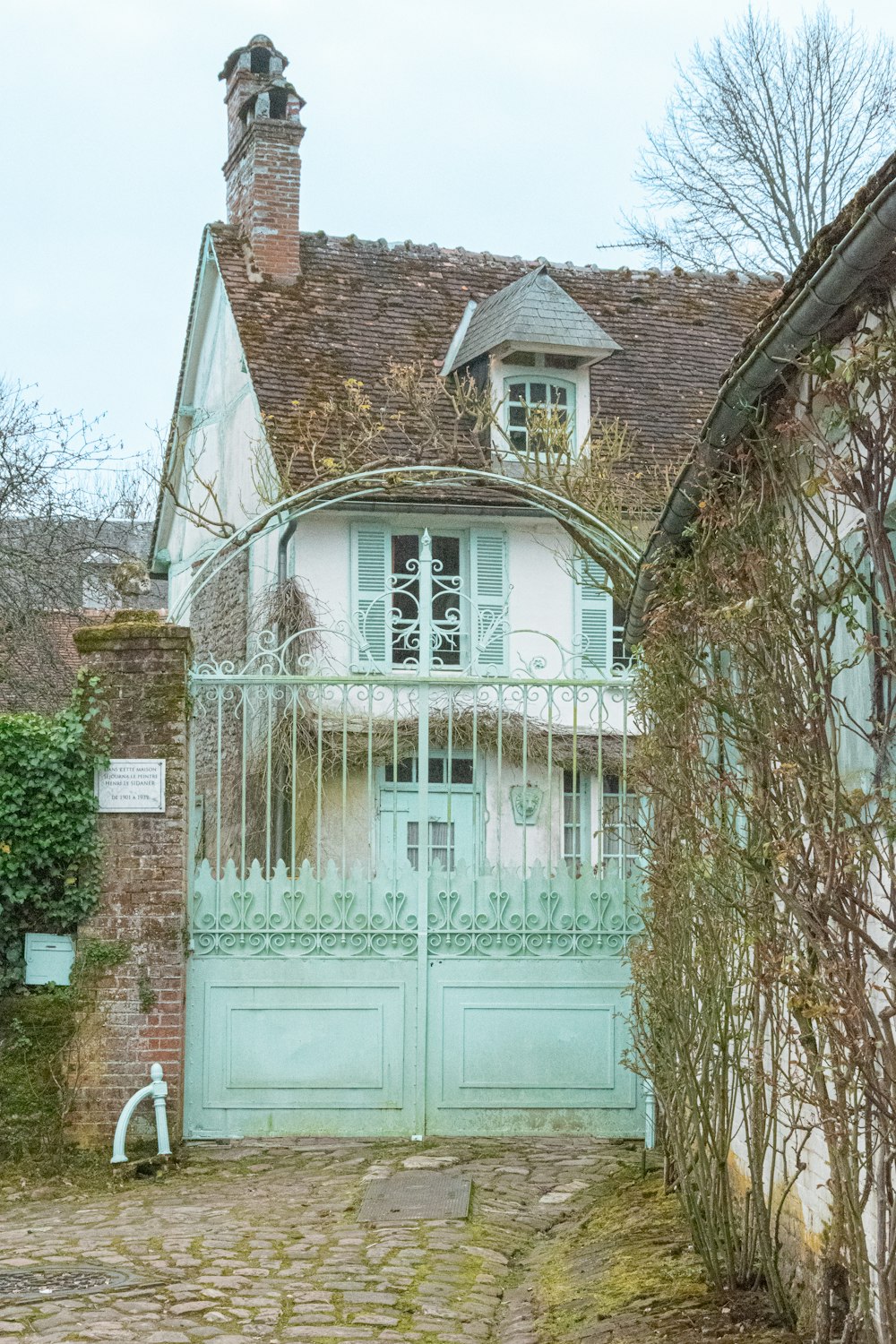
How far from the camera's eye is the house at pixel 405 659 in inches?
366

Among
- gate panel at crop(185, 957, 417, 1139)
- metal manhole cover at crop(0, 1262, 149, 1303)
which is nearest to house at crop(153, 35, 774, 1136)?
gate panel at crop(185, 957, 417, 1139)

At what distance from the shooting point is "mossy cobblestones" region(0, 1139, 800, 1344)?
222 inches

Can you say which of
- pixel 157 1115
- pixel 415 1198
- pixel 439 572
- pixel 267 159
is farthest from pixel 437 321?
pixel 415 1198

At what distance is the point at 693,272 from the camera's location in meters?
22.1

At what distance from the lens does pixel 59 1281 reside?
617 cm

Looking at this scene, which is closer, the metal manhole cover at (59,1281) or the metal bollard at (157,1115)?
the metal manhole cover at (59,1281)

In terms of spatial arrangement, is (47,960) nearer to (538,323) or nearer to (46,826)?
(46,826)

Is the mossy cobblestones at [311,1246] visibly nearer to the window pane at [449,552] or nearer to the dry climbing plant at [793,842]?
the dry climbing plant at [793,842]

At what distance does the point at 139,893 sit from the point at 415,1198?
7.85ft

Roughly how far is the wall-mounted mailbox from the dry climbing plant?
12.3ft

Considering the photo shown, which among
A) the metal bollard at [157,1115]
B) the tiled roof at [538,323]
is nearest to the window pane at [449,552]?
the tiled roof at [538,323]

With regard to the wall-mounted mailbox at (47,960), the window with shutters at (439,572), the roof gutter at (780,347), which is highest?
the window with shutters at (439,572)

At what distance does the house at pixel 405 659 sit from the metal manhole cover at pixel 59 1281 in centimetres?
282

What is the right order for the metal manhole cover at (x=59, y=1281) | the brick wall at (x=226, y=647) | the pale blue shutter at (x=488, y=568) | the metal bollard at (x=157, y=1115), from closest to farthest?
the metal manhole cover at (x=59, y=1281) → the metal bollard at (x=157, y=1115) → the brick wall at (x=226, y=647) → the pale blue shutter at (x=488, y=568)
